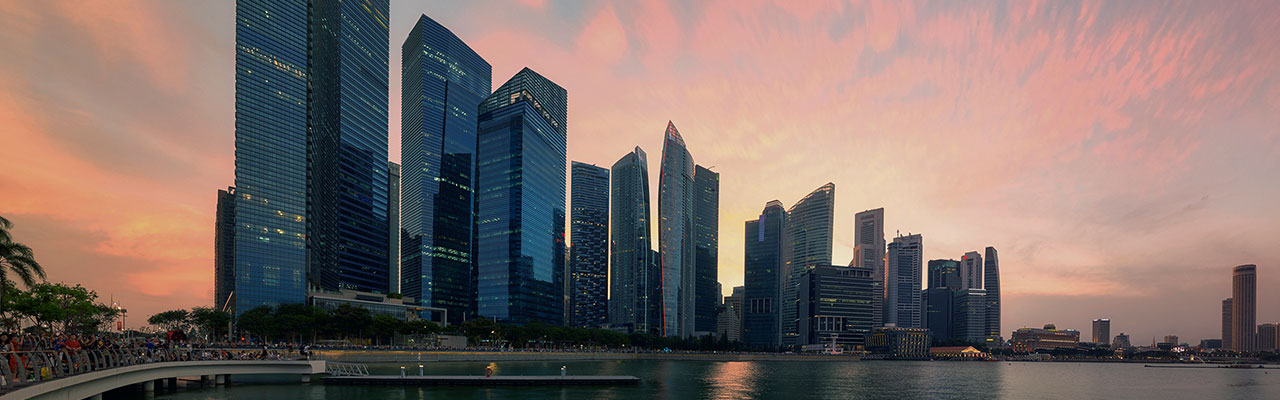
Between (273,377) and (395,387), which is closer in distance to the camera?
(395,387)

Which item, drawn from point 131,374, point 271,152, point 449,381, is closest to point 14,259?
point 131,374

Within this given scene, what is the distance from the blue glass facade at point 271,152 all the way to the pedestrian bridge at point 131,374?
119m

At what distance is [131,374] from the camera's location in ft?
167

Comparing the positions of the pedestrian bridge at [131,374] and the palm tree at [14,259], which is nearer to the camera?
the pedestrian bridge at [131,374]

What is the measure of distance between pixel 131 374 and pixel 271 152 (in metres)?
153

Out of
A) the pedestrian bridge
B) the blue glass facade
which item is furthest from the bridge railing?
the blue glass facade

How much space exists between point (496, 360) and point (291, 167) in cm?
8493

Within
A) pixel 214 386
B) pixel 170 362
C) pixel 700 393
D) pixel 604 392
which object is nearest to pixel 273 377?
pixel 214 386

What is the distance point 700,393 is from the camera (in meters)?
80.4

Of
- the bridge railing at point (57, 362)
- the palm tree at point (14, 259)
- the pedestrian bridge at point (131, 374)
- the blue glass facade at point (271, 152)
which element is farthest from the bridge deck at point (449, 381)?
the blue glass facade at point (271, 152)

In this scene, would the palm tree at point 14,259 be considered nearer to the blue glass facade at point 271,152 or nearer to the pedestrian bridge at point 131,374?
the pedestrian bridge at point 131,374

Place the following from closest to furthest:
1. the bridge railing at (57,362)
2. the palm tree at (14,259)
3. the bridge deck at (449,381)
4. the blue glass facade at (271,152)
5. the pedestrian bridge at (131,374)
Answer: the bridge railing at (57,362), the pedestrian bridge at (131,374), the palm tree at (14,259), the bridge deck at (449,381), the blue glass facade at (271,152)

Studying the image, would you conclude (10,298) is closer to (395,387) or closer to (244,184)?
(395,387)

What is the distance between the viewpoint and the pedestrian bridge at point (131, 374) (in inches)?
1184
